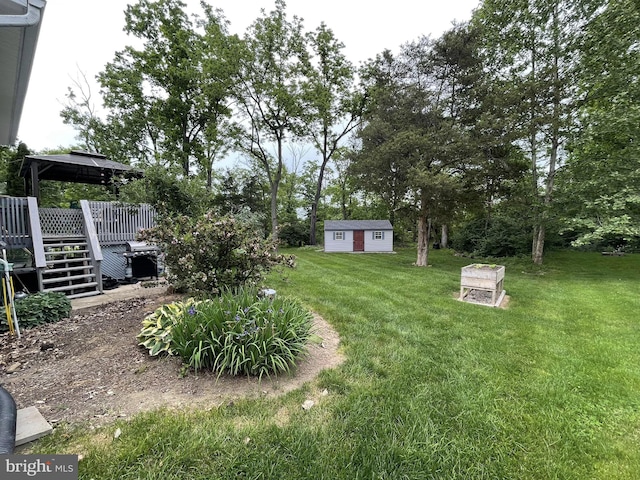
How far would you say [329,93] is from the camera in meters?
17.5

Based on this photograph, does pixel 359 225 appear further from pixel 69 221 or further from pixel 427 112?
pixel 69 221

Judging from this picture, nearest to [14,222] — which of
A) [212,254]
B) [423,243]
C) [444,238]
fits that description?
[212,254]

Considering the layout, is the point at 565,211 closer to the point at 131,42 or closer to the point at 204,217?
the point at 204,217

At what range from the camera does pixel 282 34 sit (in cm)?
1582

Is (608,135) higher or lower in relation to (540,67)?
lower

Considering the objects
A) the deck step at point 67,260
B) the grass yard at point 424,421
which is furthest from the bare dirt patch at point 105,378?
the deck step at point 67,260

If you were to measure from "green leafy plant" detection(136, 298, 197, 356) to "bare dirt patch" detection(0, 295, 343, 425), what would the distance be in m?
0.09

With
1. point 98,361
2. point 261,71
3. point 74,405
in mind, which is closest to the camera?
point 74,405

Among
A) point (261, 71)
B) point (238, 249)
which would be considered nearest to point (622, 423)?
point (238, 249)

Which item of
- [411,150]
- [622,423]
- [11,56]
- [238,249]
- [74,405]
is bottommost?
[622,423]

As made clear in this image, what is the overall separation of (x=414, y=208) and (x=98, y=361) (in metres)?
11.0

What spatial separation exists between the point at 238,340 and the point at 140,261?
5635 mm

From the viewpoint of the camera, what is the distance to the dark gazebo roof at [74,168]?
22.8 feet

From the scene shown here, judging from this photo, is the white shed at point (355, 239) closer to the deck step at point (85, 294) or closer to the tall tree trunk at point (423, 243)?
the tall tree trunk at point (423, 243)
